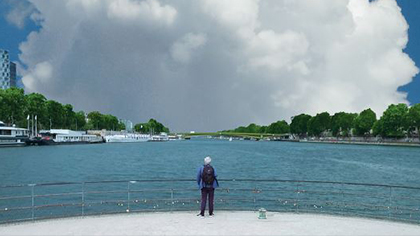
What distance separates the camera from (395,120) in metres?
170

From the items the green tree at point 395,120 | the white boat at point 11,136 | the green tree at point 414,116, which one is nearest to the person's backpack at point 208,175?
the white boat at point 11,136

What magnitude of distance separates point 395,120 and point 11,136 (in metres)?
139

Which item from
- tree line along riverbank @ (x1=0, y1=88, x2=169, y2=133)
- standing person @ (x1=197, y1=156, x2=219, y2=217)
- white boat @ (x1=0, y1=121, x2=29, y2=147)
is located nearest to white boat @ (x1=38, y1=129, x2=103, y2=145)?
tree line along riverbank @ (x1=0, y1=88, x2=169, y2=133)

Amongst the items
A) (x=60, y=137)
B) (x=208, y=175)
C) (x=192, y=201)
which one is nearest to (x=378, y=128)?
(x=60, y=137)

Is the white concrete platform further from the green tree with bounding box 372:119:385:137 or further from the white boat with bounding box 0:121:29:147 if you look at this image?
the green tree with bounding box 372:119:385:137

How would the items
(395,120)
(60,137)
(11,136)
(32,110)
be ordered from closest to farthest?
(11,136) < (32,110) < (60,137) < (395,120)

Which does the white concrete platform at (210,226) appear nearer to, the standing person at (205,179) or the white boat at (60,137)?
the standing person at (205,179)

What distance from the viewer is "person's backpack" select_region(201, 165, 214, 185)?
1512 centimetres

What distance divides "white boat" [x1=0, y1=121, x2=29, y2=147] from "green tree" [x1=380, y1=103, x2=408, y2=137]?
13507 cm

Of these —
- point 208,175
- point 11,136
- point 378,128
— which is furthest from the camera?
point 378,128

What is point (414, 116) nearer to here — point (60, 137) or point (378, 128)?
point (378, 128)

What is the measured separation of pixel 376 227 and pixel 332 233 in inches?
76.3

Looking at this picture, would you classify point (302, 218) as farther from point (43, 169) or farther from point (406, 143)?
point (406, 143)

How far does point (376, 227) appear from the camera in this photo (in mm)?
13750
